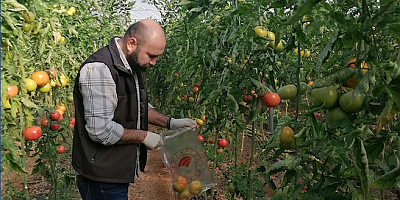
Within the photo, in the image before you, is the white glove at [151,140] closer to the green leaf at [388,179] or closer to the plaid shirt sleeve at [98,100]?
the plaid shirt sleeve at [98,100]

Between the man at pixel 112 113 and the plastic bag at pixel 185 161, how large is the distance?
1.01 feet

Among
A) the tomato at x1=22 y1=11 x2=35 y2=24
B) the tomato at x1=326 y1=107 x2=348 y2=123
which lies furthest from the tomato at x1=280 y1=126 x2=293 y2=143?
the tomato at x1=22 y1=11 x2=35 y2=24

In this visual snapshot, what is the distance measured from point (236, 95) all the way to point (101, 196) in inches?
34.4

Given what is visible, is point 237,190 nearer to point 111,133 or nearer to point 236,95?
point 236,95

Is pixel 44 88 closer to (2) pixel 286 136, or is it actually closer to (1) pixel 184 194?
(1) pixel 184 194

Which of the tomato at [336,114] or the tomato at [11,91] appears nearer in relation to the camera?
the tomato at [336,114]

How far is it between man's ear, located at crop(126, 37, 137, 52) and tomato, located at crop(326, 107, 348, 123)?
100 centimetres

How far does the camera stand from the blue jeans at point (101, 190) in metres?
1.66

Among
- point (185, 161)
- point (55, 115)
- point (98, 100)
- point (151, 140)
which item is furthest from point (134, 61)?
point (55, 115)

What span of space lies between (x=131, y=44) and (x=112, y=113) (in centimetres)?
34

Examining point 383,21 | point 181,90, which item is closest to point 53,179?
point 181,90

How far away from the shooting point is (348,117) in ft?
3.01

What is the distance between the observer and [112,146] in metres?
1.66

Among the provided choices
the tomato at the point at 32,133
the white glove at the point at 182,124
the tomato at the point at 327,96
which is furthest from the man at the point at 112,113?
the tomato at the point at 327,96
